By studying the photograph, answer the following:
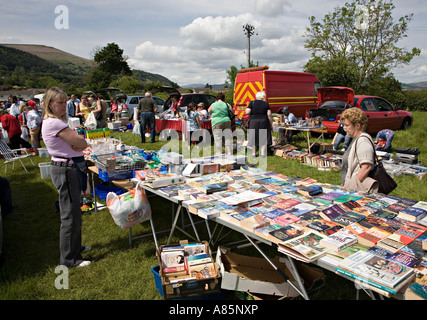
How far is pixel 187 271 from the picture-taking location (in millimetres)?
2396

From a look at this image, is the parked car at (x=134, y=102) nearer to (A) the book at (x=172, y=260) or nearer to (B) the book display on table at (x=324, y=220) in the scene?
(B) the book display on table at (x=324, y=220)

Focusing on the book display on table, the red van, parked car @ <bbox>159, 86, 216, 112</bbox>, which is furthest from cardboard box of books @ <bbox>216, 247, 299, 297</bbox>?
parked car @ <bbox>159, 86, 216, 112</bbox>

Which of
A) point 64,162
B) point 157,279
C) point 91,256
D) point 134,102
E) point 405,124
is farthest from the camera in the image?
point 134,102

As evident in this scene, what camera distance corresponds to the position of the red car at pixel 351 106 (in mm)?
8516

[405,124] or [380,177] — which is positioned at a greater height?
[405,124]

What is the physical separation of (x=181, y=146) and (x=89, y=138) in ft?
11.5

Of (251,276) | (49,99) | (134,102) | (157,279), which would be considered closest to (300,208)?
(251,276)

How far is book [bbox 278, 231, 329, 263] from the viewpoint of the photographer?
168cm

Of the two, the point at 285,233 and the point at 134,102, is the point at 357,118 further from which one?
the point at 134,102

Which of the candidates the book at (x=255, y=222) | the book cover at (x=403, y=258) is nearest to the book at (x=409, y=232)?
the book cover at (x=403, y=258)

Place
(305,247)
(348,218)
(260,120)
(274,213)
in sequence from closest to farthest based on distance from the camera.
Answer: (305,247)
(348,218)
(274,213)
(260,120)

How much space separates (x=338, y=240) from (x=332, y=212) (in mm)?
455

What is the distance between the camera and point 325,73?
60.5ft
